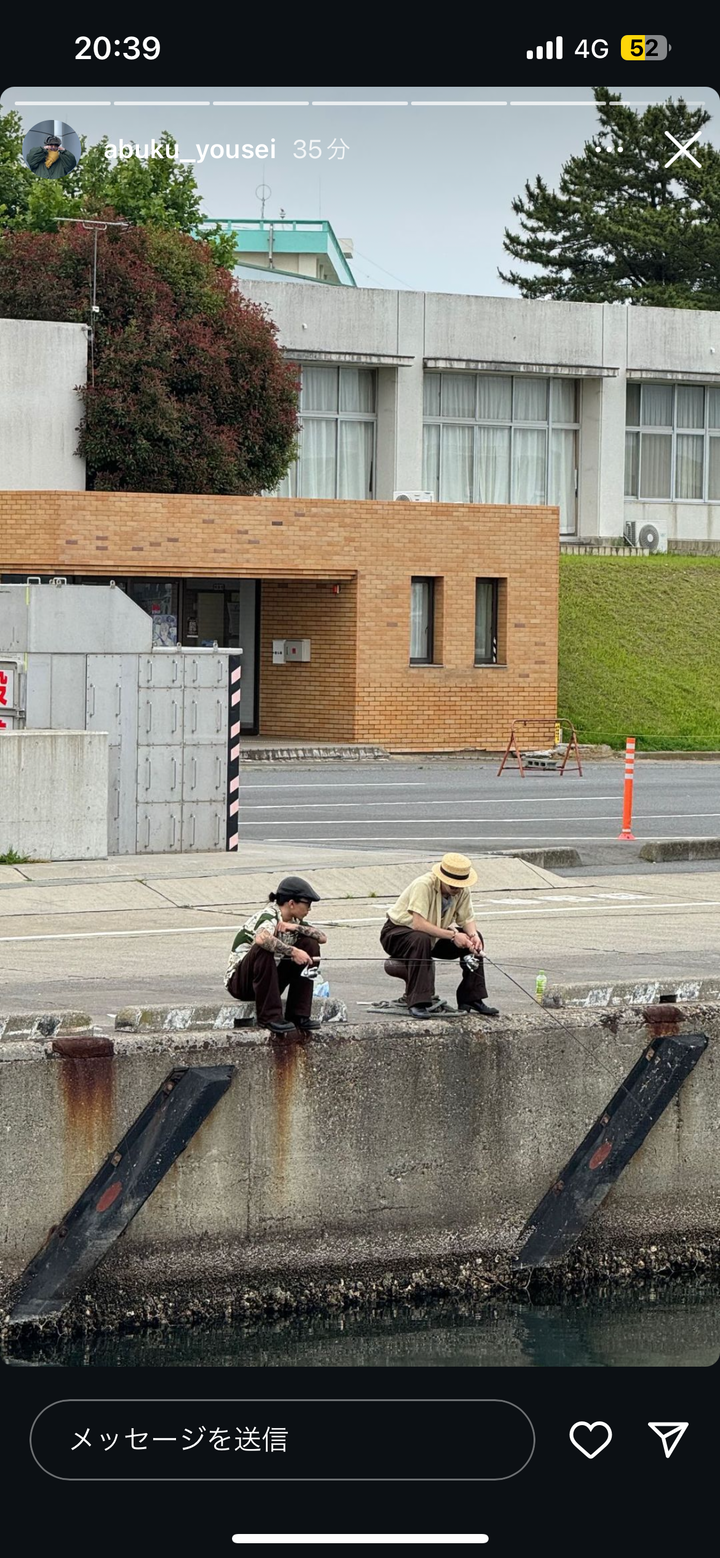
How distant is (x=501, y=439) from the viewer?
52.0 meters

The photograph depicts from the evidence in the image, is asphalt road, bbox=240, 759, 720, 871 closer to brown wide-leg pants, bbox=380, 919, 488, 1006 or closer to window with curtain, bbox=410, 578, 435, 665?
window with curtain, bbox=410, 578, 435, 665

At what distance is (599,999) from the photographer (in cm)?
1110

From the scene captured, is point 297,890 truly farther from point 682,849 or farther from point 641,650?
point 641,650

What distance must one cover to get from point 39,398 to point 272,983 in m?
29.5

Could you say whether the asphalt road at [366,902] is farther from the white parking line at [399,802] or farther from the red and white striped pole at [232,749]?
the red and white striped pole at [232,749]

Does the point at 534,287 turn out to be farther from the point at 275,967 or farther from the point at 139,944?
the point at 275,967

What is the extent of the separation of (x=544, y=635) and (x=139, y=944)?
2548 cm

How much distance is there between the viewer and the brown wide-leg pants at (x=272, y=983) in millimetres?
9602

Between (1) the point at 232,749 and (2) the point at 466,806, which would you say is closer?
(1) the point at 232,749
